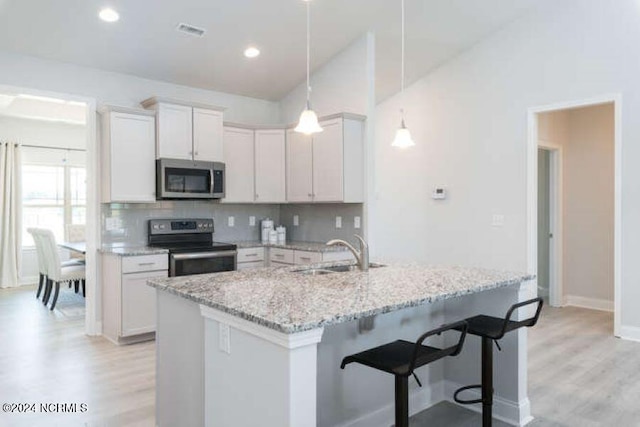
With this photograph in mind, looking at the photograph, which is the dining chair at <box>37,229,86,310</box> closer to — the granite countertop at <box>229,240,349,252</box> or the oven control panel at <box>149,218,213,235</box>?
the oven control panel at <box>149,218,213,235</box>

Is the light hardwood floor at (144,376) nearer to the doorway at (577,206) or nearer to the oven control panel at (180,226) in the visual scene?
the doorway at (577,206)

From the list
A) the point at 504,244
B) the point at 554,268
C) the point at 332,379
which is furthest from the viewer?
the point at 554,268

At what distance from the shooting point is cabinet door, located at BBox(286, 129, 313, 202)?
5.05 m

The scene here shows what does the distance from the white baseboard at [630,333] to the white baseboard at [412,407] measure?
2387mm

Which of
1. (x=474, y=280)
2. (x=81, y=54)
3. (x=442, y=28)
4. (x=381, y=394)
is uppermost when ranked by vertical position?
(x=442, y=28)

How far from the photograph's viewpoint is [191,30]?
4168 mm

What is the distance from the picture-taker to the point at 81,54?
4.27 m

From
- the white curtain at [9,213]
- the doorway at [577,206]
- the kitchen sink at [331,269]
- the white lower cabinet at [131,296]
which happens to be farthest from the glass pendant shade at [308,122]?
the white curtain at [9,213]

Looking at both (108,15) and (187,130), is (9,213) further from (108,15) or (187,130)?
(108,15)

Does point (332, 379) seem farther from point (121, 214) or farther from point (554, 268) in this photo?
point (554, 268)

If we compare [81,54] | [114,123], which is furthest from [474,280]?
[81,54]

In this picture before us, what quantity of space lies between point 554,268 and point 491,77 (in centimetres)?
244

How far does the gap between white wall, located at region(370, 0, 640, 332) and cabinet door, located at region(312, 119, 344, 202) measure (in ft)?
1.99

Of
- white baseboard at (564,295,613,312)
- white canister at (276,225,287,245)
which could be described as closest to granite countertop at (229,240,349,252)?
white canister at (276,225,287,245)
